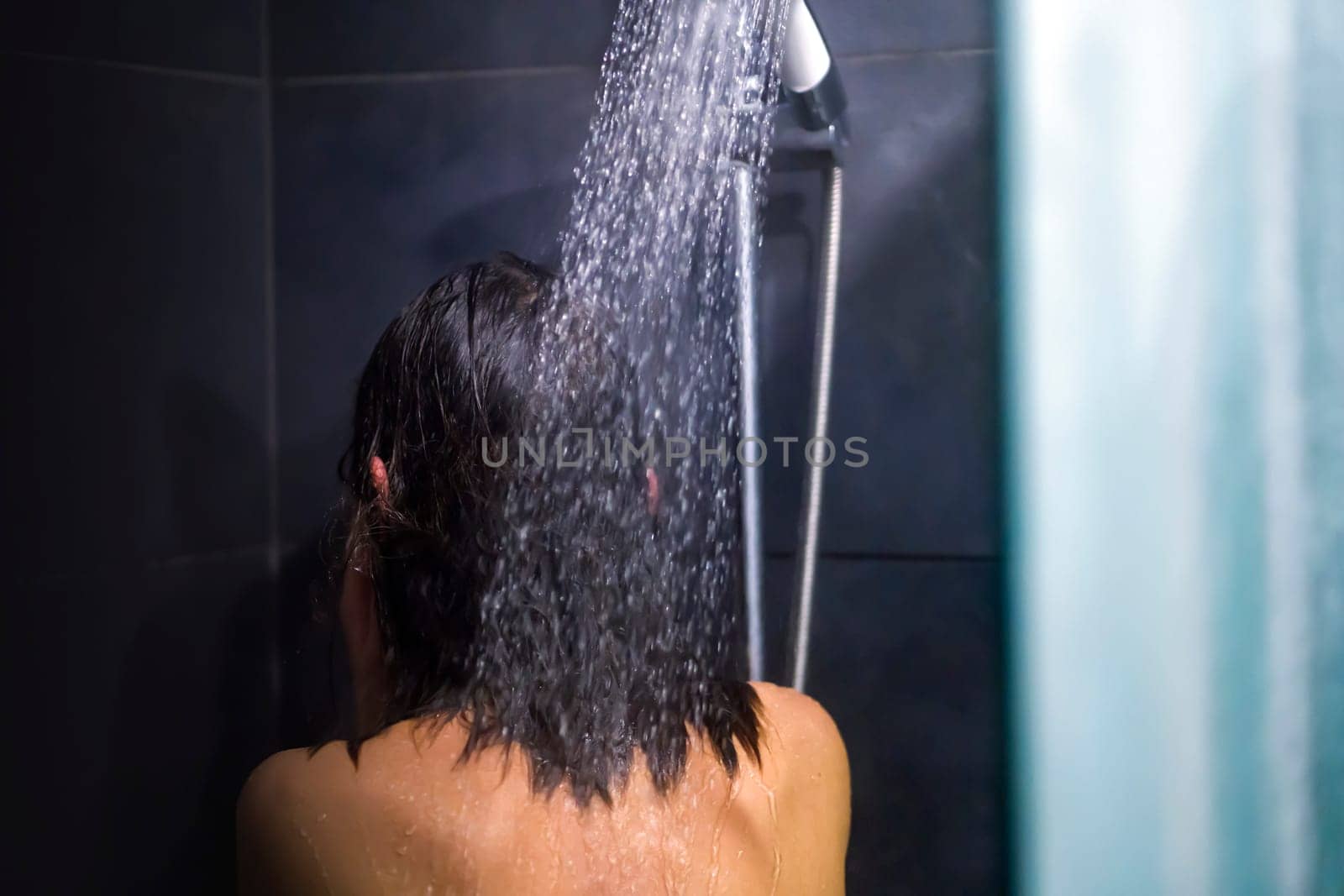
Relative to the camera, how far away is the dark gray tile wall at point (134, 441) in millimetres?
597

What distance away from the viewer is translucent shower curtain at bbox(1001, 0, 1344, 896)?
1.27ft

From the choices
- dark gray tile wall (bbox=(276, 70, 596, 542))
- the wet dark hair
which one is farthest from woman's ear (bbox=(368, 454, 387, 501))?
dark gray tile wall (bbox=(276, 70, 596, 542))

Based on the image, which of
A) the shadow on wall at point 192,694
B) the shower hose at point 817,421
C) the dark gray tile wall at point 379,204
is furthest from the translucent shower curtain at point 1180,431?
the shadow on wall at point 192,694

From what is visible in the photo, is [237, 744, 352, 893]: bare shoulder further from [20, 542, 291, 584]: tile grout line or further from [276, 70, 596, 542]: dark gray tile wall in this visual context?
[276, 70, 596, 542]: dark gray tile wall

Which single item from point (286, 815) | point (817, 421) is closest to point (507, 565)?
point (286, 815)

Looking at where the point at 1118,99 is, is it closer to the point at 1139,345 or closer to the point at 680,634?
the point at 1139,345

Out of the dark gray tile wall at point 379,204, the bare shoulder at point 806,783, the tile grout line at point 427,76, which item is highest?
the tile grout line at point 427,76

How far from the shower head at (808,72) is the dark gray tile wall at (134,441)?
51 cm

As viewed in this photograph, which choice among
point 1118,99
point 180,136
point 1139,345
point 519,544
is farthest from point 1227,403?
point 180,136

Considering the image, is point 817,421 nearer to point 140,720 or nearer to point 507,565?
point 507,565

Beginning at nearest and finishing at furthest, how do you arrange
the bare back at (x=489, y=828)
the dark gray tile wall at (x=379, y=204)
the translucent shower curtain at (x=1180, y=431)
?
1. the translucent shower curtain at (x=1180, y=431)
2. the bare back at (x=489, y=828)
3. the dark gray tile wall at (x=379, y=204)

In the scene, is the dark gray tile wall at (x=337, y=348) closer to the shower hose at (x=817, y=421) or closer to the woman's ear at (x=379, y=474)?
the shower hose at (x=817, y=421)

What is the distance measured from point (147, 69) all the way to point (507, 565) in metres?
0.52

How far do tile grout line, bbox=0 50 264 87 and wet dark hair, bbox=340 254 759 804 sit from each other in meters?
0.29
